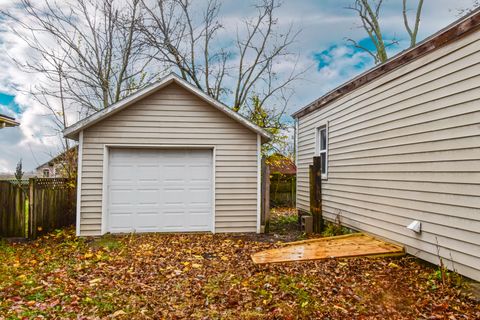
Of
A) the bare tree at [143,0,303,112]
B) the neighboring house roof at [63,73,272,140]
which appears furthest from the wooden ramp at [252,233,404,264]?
the bare tree at [143,0,303,112]

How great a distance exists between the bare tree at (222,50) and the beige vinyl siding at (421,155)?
1039 centimetres

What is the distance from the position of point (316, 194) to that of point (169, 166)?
4024mm

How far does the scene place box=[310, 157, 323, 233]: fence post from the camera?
9.16 metres

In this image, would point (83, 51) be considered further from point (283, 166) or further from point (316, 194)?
point (316, 194)

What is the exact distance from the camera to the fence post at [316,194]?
360 inches

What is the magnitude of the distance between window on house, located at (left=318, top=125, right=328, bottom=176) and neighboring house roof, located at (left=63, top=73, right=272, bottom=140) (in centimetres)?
197

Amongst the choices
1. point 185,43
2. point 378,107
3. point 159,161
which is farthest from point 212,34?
point 378,107

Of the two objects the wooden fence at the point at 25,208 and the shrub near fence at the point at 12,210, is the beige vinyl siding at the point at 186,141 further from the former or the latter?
the shrub near fence at the point at 12,210

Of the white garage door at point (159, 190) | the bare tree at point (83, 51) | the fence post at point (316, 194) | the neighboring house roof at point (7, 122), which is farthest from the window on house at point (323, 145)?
the bare tree at point (83, 51)

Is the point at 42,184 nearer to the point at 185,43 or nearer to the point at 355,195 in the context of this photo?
the point at 355,195

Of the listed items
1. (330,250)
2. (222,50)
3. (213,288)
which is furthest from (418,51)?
(222,50)

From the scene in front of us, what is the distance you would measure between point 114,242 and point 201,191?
245 cm

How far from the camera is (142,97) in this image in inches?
336

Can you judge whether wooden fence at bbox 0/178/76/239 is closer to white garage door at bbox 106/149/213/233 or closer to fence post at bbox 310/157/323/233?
white garage door at bbox 106/149/213/233
